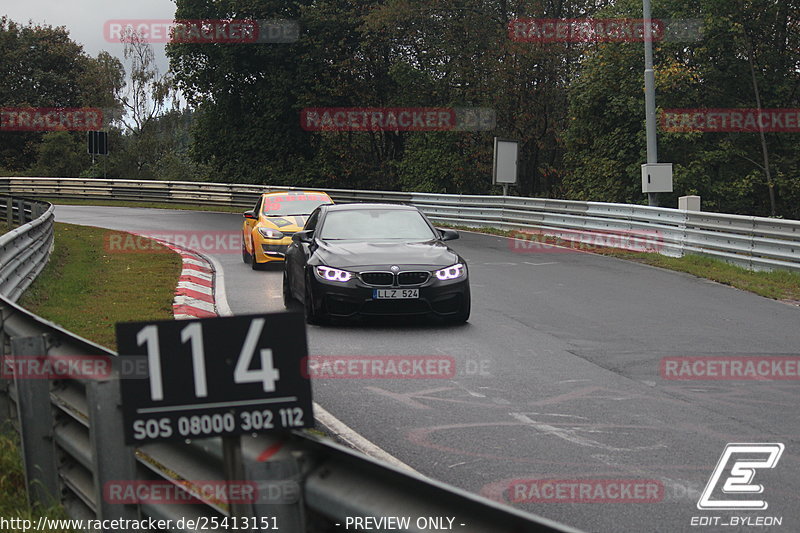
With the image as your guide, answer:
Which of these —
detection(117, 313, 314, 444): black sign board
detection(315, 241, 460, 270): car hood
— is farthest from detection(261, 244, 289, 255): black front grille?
detection(117, 313, 314, 444): black sign board

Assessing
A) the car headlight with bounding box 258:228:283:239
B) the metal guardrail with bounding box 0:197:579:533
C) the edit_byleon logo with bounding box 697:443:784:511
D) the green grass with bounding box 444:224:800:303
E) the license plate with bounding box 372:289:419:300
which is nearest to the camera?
the metal guardrail with bounding box 0:197:579:533

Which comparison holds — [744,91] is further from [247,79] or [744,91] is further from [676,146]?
[247,79]

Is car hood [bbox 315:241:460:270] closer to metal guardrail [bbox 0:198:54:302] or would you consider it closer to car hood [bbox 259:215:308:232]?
metal guardrail [bbox 0:198:54:302]

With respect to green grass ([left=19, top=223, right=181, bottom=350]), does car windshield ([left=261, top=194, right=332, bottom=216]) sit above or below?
above

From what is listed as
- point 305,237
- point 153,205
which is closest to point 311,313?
point 305,237

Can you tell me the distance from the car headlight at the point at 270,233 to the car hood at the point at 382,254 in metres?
6.56

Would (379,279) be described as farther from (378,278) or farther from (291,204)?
(291,204)

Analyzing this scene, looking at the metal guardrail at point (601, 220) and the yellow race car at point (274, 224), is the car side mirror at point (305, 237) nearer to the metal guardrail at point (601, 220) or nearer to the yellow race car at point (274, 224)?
the yellow race car at point (274, 224)

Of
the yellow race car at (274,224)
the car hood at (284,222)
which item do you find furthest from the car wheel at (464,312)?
the car hood at (284,222)

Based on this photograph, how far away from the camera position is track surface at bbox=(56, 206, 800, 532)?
6.05 meters

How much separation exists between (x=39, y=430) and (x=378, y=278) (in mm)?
7139

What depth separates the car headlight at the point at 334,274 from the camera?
12.1 meters

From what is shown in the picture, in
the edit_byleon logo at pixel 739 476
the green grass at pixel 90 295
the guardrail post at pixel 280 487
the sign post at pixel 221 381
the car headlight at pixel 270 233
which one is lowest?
the edit_byleon logo at pixel 739 476

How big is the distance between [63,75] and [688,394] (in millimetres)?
78039
